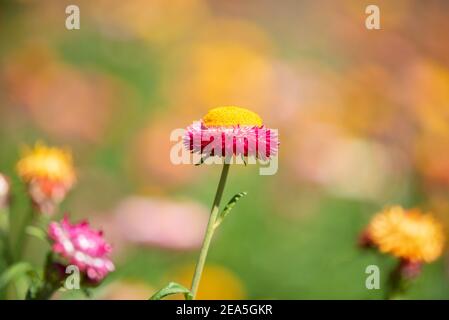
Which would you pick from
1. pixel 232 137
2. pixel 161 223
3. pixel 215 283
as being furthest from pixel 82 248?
pixel 215 283

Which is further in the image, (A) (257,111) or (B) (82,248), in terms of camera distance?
(A) (257,111)

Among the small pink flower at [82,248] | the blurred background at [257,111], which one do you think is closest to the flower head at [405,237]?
the blurred background at [257,111]

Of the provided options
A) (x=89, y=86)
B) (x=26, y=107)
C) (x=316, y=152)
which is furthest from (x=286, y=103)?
(x=26, y=107)

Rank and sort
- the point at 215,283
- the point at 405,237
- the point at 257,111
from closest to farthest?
the point at 405,237 < the point at 215,283 < the point at 257,111

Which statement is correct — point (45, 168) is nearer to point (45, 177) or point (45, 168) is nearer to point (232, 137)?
point (45, 177)

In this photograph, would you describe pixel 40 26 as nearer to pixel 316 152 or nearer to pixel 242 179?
pixel 242 179

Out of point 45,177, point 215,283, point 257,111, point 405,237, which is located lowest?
point 215,283

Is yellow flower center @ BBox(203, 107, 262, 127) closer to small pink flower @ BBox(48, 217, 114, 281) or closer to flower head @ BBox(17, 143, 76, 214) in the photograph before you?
small pink flower @ BBox(48, 217, 114, 281)
